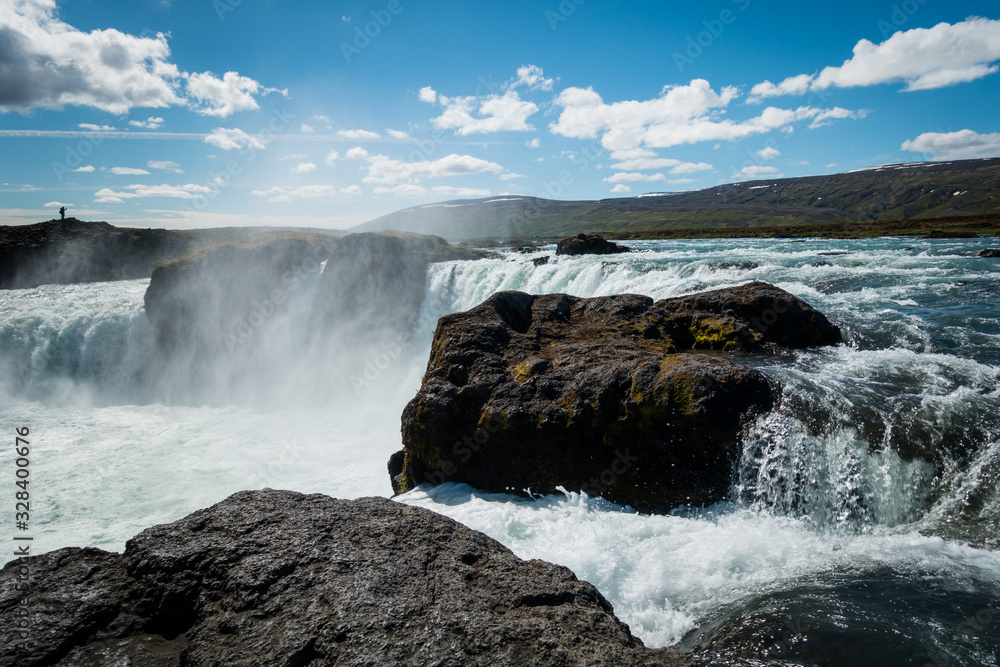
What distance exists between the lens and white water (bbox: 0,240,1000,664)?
561 centimetres

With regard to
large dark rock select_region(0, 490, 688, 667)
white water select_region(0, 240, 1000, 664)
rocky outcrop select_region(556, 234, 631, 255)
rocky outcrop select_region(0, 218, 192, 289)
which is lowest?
white water select_region(0, 240, 1000, 664)

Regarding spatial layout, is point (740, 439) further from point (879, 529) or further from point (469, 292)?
point (469, 292)

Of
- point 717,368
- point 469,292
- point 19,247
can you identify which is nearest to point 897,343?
point 717,368

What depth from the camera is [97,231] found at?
45.9 metres

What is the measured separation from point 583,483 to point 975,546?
4622 mm

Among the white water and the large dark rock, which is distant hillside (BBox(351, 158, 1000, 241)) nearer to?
the white water

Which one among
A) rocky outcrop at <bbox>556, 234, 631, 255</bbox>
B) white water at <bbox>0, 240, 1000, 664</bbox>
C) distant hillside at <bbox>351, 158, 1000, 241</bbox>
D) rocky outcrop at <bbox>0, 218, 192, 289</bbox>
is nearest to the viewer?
white water at <bbox>0, 240, 1000, 664</bbox>

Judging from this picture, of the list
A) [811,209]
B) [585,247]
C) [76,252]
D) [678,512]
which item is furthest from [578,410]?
[811,209]

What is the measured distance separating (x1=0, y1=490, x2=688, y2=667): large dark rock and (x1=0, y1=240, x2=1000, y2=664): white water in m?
2.22

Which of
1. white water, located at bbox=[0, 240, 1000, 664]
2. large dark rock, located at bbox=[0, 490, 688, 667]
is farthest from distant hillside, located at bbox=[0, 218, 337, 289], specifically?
large dark rock, located at bbox=[0, 490, 688, 667]

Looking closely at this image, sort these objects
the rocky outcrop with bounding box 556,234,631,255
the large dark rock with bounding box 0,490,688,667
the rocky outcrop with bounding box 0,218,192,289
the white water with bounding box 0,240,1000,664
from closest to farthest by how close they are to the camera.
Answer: the large dark rock with bounding box 0,490,688,667, the white water with bounding box 0,240,1000,664, the rocky outcrop with bounding box 556,234,631,255, the rocky outcrop with bounding box 0,218,192,289

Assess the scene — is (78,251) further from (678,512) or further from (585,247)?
(678,512)

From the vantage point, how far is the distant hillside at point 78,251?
133 feet

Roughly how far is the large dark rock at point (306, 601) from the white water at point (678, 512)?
222 cm
